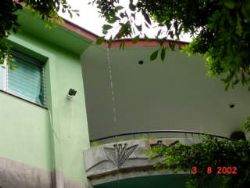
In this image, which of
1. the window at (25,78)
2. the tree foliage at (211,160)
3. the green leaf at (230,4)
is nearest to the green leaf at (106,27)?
the green leaf at (230,4)

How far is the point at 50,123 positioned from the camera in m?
9.27

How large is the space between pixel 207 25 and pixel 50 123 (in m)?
5.14

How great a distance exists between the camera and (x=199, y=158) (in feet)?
24.5

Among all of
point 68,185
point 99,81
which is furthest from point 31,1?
point 99,81

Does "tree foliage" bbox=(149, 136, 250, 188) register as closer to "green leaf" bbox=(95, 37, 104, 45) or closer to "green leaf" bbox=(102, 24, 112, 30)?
"green leaf" bbox=(95, 37, 104, 45)

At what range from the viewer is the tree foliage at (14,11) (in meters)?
4.82

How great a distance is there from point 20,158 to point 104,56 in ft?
12.7

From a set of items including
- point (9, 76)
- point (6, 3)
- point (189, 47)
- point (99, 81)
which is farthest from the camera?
point (99, 81)

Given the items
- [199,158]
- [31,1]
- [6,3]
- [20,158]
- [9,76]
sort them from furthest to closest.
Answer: [9,76], [20,158], [199,158], [31,1], [6,3]

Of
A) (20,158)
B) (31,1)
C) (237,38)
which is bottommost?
(237,38)

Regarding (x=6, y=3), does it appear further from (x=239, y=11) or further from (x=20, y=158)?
(x=20, y=158)

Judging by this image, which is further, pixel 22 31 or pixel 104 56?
pixel 104 56
